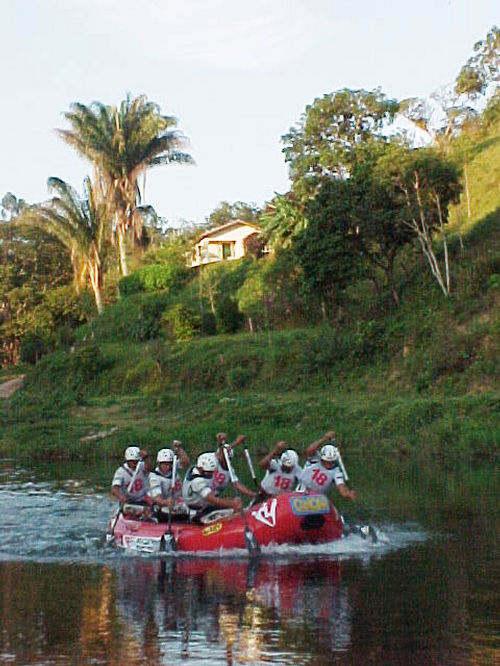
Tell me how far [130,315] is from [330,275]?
1926 cm

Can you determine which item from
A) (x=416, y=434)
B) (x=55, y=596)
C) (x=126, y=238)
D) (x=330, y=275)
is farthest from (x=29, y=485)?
(x=126, y=238)

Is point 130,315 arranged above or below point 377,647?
above

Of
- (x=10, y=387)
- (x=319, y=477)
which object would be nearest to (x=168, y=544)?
(x=319, y=477)

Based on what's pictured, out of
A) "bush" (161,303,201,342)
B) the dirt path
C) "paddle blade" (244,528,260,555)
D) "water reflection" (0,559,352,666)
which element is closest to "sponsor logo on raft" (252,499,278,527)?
"paddle blade" (244,528,260,555)

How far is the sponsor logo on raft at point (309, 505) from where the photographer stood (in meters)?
14.8

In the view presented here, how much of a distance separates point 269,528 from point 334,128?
42225 mm

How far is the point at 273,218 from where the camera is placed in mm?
53531

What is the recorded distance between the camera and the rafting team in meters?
16.0

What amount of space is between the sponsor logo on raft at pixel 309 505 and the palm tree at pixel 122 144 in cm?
4440

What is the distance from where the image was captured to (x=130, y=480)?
56.1 feet

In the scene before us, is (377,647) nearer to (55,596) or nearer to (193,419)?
(55,596)

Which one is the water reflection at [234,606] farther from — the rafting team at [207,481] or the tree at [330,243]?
the tree at [330,243]

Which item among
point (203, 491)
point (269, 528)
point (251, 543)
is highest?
point (203, 491)

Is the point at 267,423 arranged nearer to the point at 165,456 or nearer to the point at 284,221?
the point at 165,456
